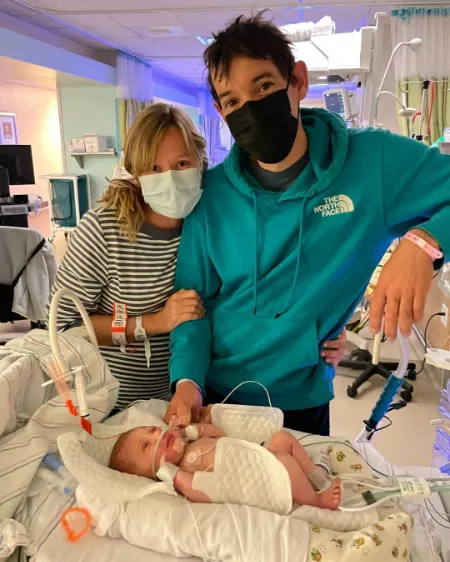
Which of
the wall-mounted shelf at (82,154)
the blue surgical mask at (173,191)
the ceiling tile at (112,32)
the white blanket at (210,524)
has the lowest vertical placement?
the white blanket at (210,524)

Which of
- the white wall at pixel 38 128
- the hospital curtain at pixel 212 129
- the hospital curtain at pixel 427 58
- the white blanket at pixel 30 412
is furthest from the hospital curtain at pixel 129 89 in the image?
the white blanket at pixel 30 412

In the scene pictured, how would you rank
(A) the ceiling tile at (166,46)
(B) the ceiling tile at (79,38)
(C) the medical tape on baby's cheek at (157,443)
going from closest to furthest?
(C) the medical tape on baby's cheek at (157,443) < (B) the ceiling tile at (79,38) < (A) the ceiling tile at (166,46)

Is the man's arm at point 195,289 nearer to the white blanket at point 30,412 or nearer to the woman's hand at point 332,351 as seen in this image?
the white blanket at point 30,412

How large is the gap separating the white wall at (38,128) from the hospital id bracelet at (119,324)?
753cm

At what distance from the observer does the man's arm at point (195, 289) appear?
120 cm

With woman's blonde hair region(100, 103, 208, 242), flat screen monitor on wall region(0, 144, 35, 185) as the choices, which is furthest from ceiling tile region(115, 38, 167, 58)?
woman's blonde hair region(100, 103, 208, 242)

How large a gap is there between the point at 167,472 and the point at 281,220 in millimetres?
594

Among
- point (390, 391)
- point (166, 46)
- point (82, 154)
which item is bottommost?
point (390, 391)

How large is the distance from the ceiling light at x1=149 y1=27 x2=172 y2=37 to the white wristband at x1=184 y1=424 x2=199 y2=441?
516 cm

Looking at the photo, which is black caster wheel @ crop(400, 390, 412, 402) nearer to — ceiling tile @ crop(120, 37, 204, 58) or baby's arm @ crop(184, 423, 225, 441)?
baby's arm @ crop(184, 423, 225, 441)

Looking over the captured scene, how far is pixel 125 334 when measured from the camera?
124 cm

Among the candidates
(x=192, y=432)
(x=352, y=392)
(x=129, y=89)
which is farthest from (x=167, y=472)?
(x=129, y=89)

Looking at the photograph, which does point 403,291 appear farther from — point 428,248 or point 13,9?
point 13,9

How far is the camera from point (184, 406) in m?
1.15
